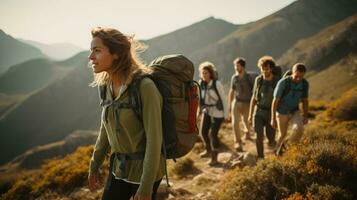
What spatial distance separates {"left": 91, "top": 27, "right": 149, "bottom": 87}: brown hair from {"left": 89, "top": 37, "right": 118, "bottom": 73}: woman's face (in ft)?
0.09

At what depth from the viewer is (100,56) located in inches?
91.6

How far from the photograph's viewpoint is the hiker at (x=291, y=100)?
6230 millimetres

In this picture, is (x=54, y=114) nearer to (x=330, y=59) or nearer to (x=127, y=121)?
(x=330, y=59)

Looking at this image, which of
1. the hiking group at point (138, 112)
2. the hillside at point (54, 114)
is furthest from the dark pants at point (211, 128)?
the hillside at point (54, 114)

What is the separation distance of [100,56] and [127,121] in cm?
57

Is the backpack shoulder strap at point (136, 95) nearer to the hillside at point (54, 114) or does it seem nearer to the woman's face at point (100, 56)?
the woman's face at point (100, 56)

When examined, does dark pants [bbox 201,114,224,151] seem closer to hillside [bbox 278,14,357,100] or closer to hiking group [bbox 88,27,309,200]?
hiking group [bbox 88,27,309,200]

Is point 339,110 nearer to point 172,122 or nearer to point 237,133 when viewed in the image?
point 237,133

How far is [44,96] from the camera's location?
156 metres

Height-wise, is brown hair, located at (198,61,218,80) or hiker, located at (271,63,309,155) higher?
brown hair, located at (198,61,218,80)

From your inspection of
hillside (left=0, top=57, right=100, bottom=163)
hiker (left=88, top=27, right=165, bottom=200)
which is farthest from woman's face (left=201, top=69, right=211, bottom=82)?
hillside (left=0, top=57, right=100, bottom=163)

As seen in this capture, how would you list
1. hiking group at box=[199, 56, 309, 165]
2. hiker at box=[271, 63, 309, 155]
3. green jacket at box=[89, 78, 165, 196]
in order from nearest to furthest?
green jacket at box=[89, 78, 165, 196]
hiker at box=[271, 63, 309, 155]
hiking group at box=[199, 56, 309, 165]

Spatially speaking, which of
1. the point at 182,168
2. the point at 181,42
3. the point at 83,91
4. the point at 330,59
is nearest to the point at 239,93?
the point at 182,168

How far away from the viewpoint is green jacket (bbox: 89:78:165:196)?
213cm
